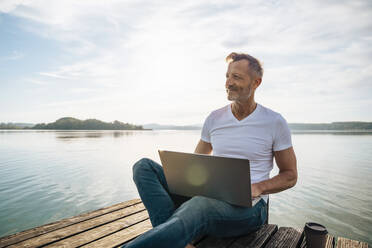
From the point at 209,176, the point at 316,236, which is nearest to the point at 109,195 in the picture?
the point at 209,176

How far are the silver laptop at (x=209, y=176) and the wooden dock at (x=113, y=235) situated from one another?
1.24 feet

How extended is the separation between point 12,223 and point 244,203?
4.46 m

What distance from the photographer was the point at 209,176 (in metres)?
1.49

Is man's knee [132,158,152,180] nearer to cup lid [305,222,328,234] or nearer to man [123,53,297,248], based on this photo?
man [123,53,297,248]

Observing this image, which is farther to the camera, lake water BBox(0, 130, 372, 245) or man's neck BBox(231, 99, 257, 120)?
lake water BBox(0, 130, 372, 245)

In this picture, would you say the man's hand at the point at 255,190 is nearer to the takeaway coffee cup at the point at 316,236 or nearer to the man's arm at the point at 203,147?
the takeaway coffee cup at the point at 316,236

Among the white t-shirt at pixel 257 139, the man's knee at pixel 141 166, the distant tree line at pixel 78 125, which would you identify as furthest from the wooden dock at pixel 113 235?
the distant tree line at pixel 78 125

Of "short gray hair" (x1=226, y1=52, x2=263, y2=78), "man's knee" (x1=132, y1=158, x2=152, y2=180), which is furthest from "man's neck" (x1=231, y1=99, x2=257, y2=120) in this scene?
"man's knee" (x1=132, y1=158, x2=152, y2=180)

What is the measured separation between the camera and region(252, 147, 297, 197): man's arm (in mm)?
1721

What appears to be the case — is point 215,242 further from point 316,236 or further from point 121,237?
point 121,237

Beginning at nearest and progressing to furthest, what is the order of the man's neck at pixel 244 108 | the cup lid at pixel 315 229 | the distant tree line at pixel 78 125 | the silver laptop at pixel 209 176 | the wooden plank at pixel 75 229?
the silver laptop at pixel 209 176 → the cup lid at pixel 315 229 → the wooden plank at pixel 75 229 → the man's neck at pixel 244 108 → the distant tree line at pixel 78 125

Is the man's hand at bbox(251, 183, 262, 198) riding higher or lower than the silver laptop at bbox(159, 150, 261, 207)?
lower

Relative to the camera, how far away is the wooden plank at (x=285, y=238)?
178cm

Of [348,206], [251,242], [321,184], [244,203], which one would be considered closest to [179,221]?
[244,203]
